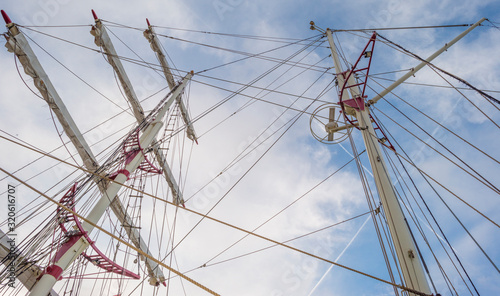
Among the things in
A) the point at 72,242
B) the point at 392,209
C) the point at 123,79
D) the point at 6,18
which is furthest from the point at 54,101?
the point at 392,209

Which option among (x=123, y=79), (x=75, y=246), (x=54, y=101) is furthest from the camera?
(x=123, y=79)

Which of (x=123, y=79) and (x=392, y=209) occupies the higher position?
(x=123, y=79)

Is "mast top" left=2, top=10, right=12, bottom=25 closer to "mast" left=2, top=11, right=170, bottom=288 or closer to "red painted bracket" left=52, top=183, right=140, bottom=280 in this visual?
"mast" left=2, top=11, right=170, bottom=288

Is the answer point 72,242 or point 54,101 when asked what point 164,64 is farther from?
point 72,242

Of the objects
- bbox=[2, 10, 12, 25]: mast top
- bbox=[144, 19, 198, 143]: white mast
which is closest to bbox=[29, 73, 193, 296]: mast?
bbox=[2, 10, 12, 25]: mast top

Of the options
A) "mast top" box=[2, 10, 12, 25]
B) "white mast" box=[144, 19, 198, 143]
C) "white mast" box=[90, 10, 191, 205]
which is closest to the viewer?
"mast top" box=[2, 10, 12, 25]

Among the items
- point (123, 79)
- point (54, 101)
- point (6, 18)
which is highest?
point (123, 79)

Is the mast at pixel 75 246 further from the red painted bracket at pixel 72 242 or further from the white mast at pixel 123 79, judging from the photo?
the white mast at pixel 123 79

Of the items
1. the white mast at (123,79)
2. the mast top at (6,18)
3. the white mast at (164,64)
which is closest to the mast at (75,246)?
the white mast at (123,79)

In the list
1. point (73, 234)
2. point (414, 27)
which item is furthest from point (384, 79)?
point (73, 234)

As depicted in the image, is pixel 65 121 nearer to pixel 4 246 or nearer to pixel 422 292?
pixel 4 246

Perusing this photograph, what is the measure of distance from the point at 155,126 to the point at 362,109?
6.20 metres

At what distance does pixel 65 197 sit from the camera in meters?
7.18

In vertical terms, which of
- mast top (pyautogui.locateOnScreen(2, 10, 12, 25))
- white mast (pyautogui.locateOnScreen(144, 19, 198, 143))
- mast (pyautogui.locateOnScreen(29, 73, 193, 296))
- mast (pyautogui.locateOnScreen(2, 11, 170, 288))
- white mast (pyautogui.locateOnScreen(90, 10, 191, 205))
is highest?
white mast (pyautogui.locateOnScreen(144, 19, 198, 143))
